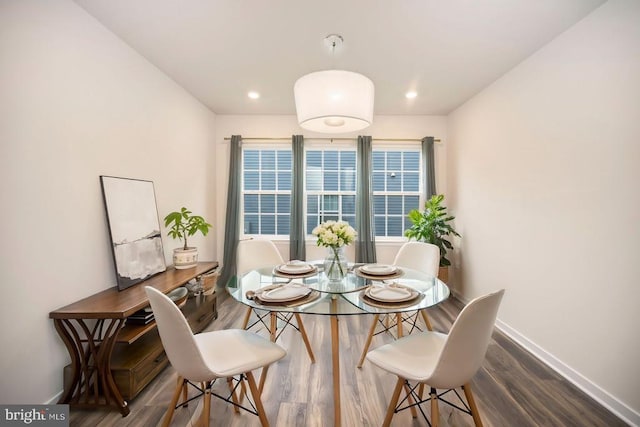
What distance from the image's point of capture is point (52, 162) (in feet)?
5.82

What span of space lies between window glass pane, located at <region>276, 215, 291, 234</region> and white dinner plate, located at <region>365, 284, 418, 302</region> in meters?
2.91

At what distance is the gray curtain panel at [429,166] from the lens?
4215mm

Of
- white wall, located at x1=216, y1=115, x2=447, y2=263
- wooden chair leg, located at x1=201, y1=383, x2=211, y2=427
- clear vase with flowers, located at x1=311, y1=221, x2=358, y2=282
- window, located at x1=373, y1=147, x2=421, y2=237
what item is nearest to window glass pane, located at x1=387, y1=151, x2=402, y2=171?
window, located at x1=373, y1=147, x2=421, y2=237

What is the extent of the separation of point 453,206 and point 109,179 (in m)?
4.11

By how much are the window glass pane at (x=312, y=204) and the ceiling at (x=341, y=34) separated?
5.79ft

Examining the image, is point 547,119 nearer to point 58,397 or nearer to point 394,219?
point 394,219

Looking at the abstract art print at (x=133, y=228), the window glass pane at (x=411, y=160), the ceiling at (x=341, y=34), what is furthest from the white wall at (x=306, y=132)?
the abstract art print at (x=133, y=228)

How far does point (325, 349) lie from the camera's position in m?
2.49

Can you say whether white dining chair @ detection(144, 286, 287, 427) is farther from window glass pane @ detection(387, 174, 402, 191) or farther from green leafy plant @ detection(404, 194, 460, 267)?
window glass pane @ detection(387, 174, 402, 191)

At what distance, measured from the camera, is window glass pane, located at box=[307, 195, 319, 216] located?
14.7ft

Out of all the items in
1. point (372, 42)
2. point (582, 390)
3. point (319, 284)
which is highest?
point (372, 42)

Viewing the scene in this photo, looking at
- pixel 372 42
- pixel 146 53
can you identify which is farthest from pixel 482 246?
pixel 146 53

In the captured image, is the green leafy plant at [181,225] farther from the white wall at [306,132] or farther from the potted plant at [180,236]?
the white wall at [306,132]

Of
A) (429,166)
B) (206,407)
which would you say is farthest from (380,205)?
(206,407)
